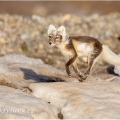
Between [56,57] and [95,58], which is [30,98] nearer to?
[95,58]

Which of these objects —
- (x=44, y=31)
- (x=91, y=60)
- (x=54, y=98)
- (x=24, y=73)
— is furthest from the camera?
(x=44, y=31)

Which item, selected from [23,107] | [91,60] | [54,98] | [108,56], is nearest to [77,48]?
[91,60]

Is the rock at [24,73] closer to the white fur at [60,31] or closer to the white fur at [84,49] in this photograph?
the white fur at [84,49]

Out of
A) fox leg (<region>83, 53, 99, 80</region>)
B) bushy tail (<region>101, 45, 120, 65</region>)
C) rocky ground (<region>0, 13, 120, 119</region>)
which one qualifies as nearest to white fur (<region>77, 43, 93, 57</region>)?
fox leg (<region>83, 53, 99, 80</region>)

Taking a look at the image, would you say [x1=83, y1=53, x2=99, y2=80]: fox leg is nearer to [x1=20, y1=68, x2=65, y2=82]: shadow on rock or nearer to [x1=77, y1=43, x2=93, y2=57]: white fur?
[x1=77, y1=43, x2=93, y2=57]: white fur

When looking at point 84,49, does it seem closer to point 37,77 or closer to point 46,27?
point 37,77

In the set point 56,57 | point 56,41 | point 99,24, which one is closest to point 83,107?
point 56,41
